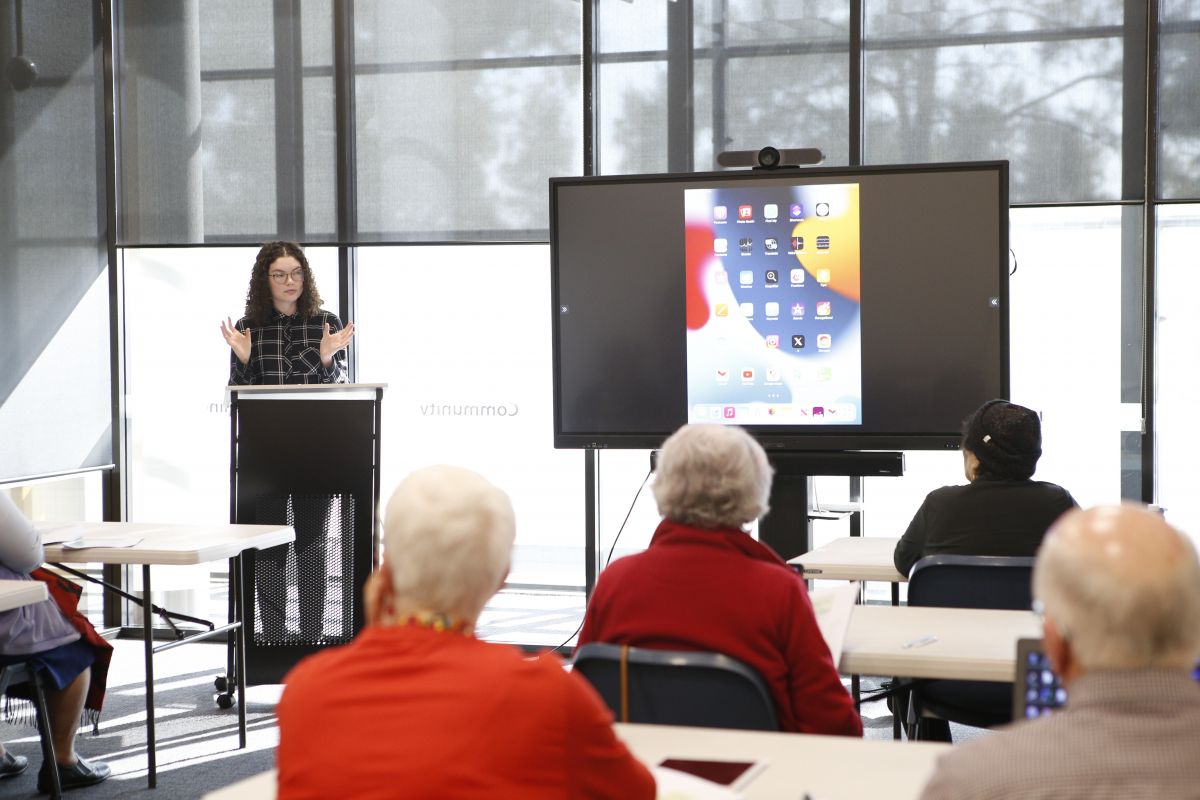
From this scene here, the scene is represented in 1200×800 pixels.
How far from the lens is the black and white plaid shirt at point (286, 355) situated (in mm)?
5027

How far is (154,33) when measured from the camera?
6125 millimetres

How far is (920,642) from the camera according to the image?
8.40 feet

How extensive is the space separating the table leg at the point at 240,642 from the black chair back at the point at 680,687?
2.63 meters

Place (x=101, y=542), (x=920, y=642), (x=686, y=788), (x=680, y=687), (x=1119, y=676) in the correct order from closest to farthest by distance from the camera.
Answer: (x=1119, y=676) → (x=686, y=788) → (x=680, y=687) → (x=920, y=642) → (x=101, y=542)

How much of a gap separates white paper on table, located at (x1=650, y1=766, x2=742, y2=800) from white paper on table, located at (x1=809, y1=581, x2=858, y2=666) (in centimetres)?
75

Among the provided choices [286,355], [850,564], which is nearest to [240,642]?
[286,355]

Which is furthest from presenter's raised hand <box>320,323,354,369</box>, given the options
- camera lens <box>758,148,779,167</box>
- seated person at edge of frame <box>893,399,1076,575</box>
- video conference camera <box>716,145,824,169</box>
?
seated person at edge of frame <box>893,399,1076,575</box>

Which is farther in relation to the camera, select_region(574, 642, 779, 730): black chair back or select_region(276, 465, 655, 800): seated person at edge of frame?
select_region(574, 642, 779, 730): black chair back

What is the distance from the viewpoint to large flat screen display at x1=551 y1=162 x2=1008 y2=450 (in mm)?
4250

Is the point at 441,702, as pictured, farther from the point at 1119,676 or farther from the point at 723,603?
the point at 723,603

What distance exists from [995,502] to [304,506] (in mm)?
2704

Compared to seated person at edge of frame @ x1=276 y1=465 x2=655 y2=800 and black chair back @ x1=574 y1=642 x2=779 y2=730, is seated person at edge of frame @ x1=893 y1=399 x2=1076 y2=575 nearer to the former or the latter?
black chair back @ x1=574 y1=642 x2=779 y2=730

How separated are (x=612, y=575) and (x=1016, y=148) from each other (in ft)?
12.3

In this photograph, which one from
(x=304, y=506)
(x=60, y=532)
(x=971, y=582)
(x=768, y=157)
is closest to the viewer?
(x=971, y=582)
